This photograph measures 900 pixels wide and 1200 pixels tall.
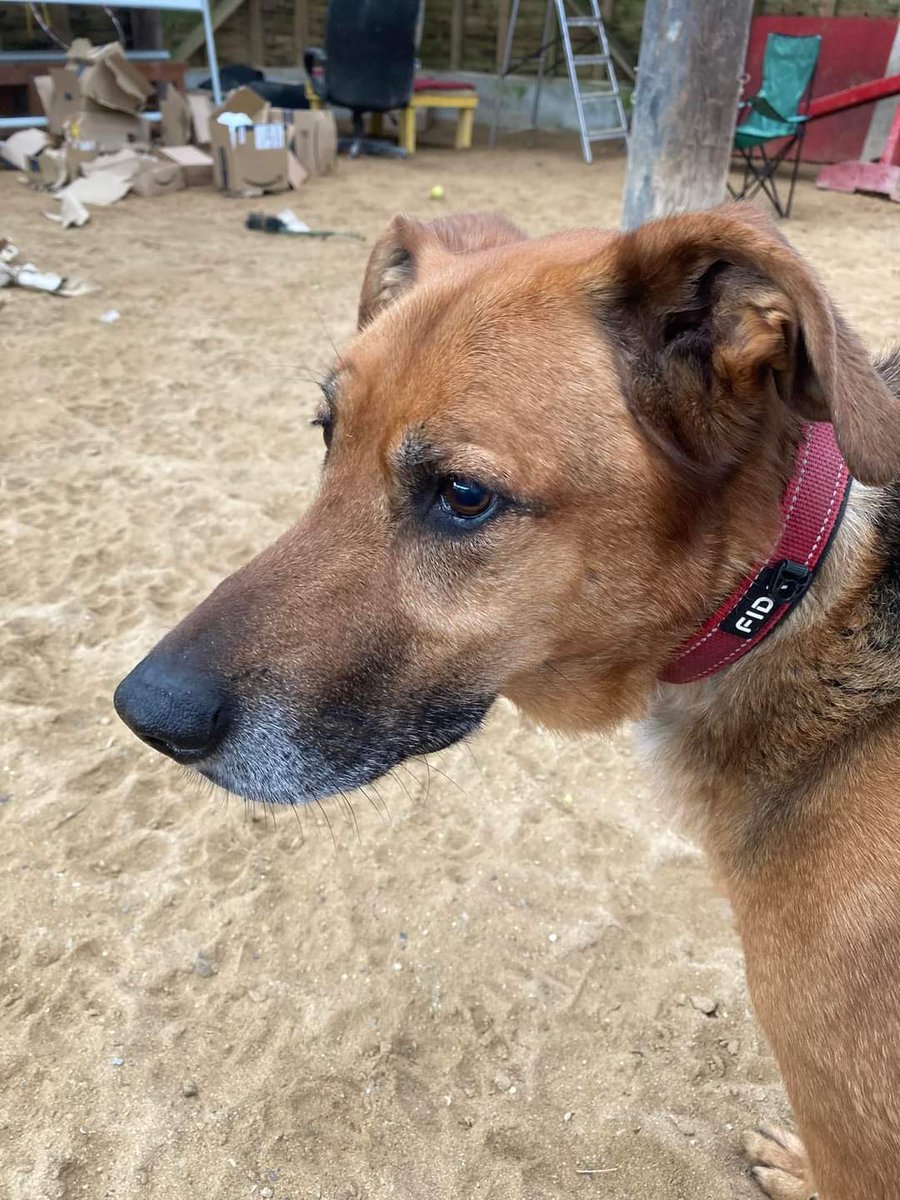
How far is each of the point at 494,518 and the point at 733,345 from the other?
0.55 meters

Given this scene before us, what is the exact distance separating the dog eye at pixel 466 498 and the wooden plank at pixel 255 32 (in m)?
18.8

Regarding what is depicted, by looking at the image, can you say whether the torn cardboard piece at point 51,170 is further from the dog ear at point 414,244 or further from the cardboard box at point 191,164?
the dog ear at point 414,244

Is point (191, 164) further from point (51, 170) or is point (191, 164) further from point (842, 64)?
point (842, 64)

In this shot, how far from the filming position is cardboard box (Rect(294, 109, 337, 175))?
11.5 m

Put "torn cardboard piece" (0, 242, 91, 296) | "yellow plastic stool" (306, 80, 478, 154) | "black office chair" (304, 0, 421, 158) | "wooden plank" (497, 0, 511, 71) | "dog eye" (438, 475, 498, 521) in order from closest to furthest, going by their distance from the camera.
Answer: "dog eye" (438, 475, 498, 521), "torn cardboard piece" (0, 242, 91, 296), "black office chair" (304, 0, 421, 158), "yellow plastic stool" (306, 80, 478, 154), "wooden plank" (497, 0, 511, 71)

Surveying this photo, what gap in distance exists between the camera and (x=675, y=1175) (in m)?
2.29

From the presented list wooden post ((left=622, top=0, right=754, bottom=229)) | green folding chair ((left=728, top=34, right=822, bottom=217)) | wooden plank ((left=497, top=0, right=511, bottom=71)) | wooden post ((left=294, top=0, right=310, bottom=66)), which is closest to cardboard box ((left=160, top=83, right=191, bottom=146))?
wooden post ((left=294, top=0, right=310, bottom=66))

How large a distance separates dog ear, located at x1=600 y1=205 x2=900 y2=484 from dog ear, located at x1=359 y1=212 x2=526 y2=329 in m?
0.84

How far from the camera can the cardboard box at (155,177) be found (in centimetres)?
1034

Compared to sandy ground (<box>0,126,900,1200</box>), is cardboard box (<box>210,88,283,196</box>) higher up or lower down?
higher up

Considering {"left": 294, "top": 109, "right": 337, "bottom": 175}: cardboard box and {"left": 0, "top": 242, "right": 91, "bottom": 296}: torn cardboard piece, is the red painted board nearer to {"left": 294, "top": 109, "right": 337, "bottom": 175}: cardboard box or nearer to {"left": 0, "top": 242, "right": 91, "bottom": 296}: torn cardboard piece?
{"left": 294, "top": 109, "right": 337, "bottom": 175}: cardboard box

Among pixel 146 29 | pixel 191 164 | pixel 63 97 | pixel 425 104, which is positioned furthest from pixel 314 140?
pixel 146 29

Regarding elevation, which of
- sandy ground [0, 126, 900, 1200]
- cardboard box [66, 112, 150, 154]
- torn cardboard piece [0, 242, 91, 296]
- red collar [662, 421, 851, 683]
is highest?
red collar [662, 421, 851, 683]

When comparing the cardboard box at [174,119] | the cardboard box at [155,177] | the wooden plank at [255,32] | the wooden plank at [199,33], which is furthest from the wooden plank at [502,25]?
the cardboard box at [155,177]
